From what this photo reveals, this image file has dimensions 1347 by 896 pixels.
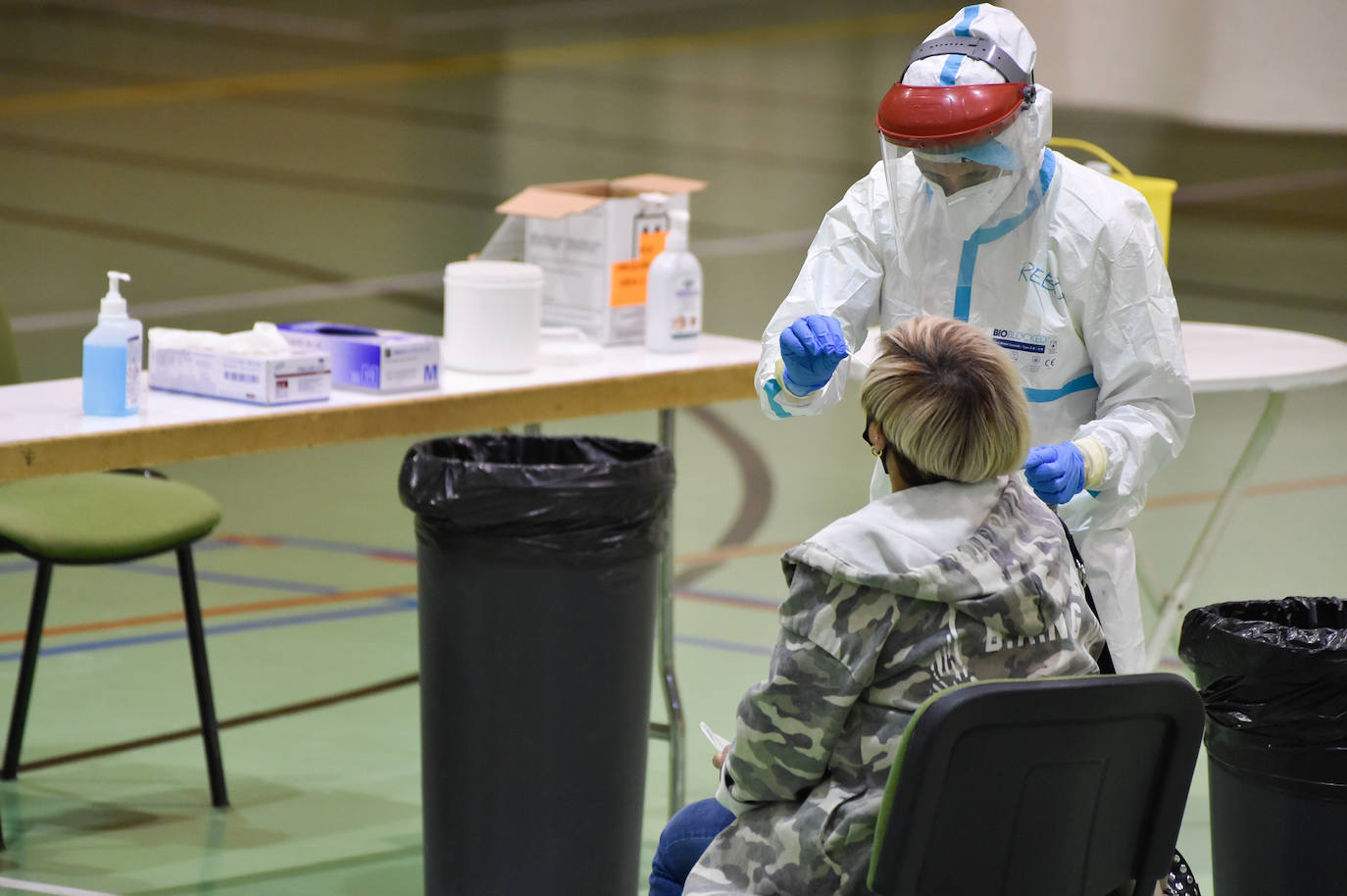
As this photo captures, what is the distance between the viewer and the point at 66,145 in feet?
34.9

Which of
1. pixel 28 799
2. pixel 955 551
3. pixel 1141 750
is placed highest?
pixel 955 551

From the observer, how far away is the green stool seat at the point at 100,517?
3223 millimetres

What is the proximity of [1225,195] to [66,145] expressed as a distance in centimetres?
697

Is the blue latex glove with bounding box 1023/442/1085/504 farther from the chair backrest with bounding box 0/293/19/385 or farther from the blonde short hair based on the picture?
the chair backrest with bounding box 0/293/19/385

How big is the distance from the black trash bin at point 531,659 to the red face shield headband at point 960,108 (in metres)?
0.66

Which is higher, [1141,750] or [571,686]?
[1141,750]

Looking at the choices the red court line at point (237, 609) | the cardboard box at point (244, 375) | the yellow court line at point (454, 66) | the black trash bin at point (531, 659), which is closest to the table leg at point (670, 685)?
the black trash bin at point (531, 659)

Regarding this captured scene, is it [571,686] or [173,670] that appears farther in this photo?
[173,670]

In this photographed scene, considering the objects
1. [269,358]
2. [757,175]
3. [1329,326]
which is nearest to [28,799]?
[269,358]

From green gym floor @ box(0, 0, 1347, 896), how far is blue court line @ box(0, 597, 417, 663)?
0.01m

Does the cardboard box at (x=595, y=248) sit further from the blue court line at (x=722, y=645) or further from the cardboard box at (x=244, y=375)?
the blue court line at (x=722, y=645)

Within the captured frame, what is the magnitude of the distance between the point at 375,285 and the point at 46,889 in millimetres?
4766

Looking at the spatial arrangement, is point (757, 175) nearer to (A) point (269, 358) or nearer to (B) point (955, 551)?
(A) point (269, 358)

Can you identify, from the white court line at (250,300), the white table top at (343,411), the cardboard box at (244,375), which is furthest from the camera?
the white court line at (250,300)
